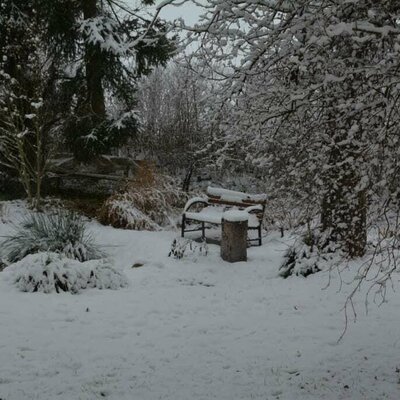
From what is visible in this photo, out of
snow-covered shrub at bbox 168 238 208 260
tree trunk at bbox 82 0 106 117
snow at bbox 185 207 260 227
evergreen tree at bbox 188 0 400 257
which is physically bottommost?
snow-covered shrub at bbox 168 238 208 260

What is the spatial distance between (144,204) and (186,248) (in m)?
2.42

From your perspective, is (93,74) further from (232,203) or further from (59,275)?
(59,275)

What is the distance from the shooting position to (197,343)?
4.46 metres

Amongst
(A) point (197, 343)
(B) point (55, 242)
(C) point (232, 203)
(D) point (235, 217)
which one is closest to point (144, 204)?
(C) point (232, 203)

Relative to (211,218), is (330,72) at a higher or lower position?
higher

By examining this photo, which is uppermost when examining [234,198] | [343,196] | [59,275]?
[234,198]

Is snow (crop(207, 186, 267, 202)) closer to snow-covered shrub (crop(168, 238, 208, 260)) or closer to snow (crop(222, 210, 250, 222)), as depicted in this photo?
snow-covered shrub (crop(168, 238, 208, 260))

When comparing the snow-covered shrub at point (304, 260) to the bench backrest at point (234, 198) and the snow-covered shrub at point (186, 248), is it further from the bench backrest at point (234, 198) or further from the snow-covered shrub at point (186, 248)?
the bench backrest at point (234, 198)

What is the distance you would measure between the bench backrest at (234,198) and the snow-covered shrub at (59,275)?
3.60m

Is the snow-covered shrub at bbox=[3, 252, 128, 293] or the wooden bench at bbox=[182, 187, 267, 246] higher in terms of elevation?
the wooden bench at bbox=[182, 187, 267, 246]

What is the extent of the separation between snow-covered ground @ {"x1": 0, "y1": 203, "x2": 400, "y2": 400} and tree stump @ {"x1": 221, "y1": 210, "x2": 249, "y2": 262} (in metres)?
0.82

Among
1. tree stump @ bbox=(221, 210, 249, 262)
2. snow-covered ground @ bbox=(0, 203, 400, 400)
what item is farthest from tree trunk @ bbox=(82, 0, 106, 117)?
snow-covered ground @ bbox=(0, 203, 400, 400)

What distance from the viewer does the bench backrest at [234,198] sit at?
9166mm

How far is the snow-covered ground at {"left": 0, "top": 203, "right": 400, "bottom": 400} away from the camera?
3.56m
